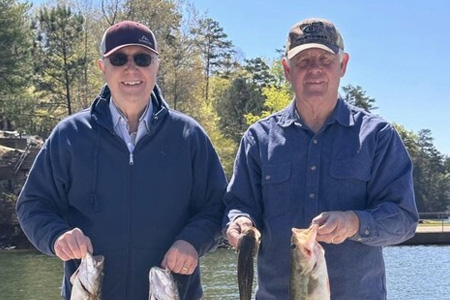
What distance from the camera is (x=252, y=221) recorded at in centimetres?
398

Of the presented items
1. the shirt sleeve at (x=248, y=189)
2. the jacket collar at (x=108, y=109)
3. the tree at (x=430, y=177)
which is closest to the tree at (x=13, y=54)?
the jacket collar at (x=108, y=109)

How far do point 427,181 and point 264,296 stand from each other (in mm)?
80789

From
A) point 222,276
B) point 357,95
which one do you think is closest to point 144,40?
point 222,276

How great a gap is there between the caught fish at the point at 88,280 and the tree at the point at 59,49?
3670 centimetres

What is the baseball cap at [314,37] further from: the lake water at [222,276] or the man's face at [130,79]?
the lake water at [222,276]

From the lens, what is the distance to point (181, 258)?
403 cm

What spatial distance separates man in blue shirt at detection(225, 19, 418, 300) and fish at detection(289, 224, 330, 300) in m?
0.48

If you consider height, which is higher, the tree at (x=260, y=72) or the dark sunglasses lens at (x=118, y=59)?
the tree at (x=260, y=72)

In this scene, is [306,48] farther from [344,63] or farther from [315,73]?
[344,63]

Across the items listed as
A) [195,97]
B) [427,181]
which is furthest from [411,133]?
[195,97]

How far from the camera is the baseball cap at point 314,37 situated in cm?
394

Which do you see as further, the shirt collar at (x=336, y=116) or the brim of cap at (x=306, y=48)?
→ the shirt collar at (x=336, y=116)

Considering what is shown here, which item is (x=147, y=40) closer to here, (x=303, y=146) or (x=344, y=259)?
(x=303, y=146)

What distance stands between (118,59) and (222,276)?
1906 centimetres
